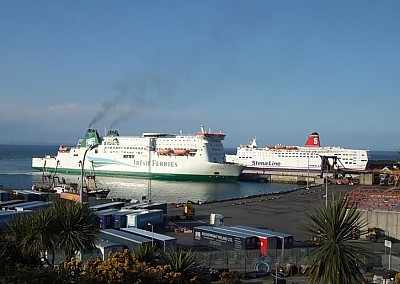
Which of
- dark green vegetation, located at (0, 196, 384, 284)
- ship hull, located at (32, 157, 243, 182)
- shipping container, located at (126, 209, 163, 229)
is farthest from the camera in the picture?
ship hull, located at (32, 157, 243, 182)

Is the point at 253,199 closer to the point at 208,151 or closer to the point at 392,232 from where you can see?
the point at 392,232

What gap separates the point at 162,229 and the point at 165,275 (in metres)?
13.5

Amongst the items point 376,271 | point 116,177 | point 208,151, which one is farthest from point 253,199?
point 116,177

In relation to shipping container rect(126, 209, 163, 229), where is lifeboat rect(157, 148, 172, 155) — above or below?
above

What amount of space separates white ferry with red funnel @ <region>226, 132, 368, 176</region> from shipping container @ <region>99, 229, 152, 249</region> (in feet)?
178

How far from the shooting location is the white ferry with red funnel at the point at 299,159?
71688 millimetres

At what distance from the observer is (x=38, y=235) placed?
10938mm

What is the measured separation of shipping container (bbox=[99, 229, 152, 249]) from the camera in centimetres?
1591

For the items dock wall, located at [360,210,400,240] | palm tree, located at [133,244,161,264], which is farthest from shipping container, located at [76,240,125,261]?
dock wall, located at [360,210,400,240]

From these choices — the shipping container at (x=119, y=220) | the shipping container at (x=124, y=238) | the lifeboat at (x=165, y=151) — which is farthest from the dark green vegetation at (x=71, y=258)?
the lifeboat at (x=165, y=151)

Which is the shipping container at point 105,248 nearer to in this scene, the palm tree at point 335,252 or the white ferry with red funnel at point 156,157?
the palm tree at point 335,252

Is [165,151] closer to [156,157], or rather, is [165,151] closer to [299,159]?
[156,157]

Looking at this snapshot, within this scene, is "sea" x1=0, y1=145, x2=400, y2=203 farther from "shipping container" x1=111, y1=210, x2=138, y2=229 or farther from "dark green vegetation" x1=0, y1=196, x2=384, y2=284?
"dark green vegetation" x1=0, y1=196, x2=384, y2=284

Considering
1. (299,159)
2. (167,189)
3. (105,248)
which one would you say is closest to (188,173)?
(167,189)
